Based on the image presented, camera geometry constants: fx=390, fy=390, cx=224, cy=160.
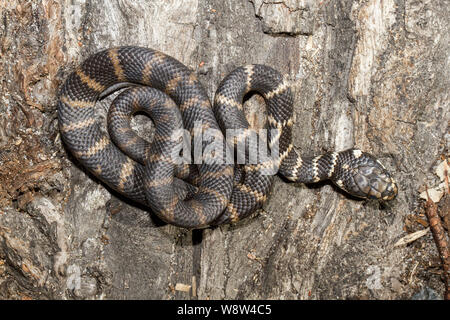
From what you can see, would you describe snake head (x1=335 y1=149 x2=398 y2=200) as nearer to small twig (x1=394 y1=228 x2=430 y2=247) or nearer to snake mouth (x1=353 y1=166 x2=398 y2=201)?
snake mouth (x1=353 y1=166 x2=398 y2=201)

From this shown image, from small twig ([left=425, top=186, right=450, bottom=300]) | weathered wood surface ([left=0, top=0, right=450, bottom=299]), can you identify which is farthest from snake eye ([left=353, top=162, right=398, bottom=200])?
small twig ([left=425, top=186, right=450, bottom=300])

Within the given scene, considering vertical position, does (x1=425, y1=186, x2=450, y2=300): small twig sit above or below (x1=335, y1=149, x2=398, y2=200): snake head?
below

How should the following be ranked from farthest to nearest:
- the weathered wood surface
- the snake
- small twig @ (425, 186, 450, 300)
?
small twig @ (425, 186, 450, 300), the weathered wood surface, the snake

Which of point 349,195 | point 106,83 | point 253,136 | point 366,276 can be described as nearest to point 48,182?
point 106,83

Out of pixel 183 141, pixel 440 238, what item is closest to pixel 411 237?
pixel 440 238

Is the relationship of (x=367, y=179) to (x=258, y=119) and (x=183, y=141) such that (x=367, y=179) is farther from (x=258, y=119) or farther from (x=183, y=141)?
(x=183, y=141)

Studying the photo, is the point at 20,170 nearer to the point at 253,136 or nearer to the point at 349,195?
the point at 253,136

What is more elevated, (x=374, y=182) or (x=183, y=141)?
(x=183, y=141)
